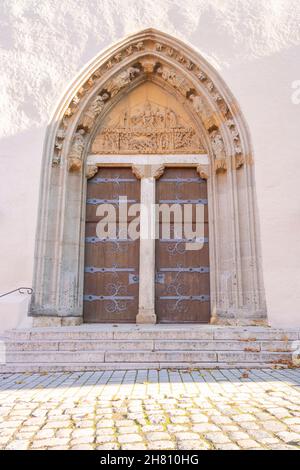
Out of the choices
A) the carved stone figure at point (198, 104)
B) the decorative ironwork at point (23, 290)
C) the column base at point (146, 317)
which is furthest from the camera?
the carved stone figure at point (198, 104)

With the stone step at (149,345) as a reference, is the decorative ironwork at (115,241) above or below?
above

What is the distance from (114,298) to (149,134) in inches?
107

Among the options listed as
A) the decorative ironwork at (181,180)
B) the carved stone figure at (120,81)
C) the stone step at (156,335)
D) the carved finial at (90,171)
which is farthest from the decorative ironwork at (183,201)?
the stone step at (156,335)

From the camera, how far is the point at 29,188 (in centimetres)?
491

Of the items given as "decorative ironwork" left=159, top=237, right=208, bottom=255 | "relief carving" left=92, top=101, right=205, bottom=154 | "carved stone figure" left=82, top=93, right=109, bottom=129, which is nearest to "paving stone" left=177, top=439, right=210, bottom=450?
"decorative ironwork" left=159, top=237, right=208, bottom=255

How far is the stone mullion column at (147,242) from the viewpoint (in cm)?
513

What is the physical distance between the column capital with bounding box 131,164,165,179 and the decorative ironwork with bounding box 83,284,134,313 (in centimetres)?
178

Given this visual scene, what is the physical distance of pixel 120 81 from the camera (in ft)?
18.9

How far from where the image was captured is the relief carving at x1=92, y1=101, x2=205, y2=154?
18.9 feet

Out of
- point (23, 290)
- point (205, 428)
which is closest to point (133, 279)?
point (23, 290)

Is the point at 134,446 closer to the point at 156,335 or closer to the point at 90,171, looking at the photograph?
the point at 156,335

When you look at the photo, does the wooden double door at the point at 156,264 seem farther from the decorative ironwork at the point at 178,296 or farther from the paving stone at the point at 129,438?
the paving stone at the point at 129,438

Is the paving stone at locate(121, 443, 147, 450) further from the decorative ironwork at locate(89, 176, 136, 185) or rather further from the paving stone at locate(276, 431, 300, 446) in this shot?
the decorative ironwork at locate(89, 176, 136, 185)
